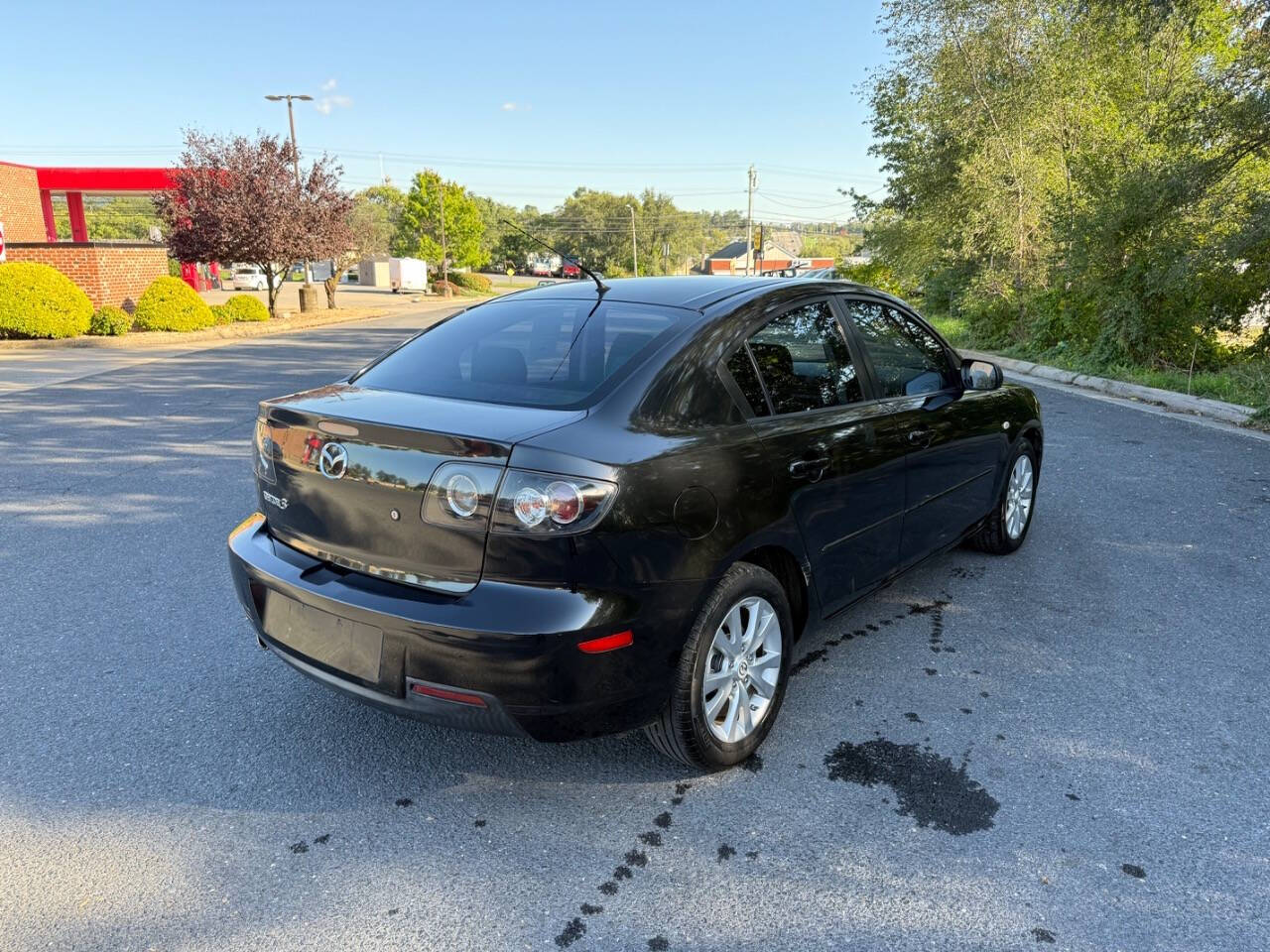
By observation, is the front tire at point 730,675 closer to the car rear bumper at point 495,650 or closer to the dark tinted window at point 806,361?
the car rear bumper at point 495,650

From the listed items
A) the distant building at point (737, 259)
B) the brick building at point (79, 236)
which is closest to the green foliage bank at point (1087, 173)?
the brick building at point (79, 236)

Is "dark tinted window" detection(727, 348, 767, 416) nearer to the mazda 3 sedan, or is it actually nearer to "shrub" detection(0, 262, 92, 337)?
the mazda 3 sedan

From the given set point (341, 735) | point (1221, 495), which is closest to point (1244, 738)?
point (341, 735)

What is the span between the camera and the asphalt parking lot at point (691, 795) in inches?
93.0

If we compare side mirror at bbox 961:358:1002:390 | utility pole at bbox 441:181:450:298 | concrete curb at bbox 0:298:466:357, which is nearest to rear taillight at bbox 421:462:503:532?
side mirror at bbox 961:358:1002:390

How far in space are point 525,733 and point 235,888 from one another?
0.89 metres

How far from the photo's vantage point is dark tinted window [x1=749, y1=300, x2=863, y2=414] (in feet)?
10.9

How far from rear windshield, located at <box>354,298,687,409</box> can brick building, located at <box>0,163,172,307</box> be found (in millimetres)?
23543

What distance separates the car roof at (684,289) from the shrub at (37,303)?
1915 cm

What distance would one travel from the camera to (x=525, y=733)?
2.60m

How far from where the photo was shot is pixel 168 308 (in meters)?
21.2

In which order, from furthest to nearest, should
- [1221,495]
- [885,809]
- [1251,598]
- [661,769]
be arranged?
[1221,495]
[1251,598]
[661,769]
[885,809]

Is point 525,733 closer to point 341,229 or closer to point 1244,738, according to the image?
point 1244,738

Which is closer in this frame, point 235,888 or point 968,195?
point 235,888
